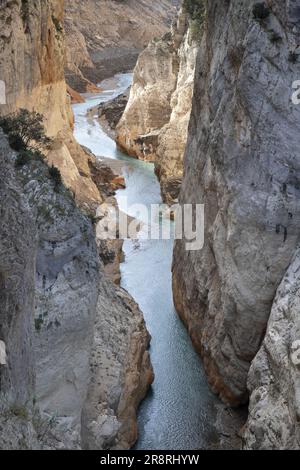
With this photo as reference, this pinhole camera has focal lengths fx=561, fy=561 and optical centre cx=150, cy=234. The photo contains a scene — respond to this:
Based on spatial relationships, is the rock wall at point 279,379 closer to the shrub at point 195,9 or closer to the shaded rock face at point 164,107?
the shaded rock face at point 164,107

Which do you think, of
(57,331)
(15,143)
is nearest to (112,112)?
(15,143)

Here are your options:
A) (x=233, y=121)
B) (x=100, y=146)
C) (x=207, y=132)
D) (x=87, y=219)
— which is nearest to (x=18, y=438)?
(x=87, y=219)

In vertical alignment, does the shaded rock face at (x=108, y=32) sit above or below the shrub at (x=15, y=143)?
above

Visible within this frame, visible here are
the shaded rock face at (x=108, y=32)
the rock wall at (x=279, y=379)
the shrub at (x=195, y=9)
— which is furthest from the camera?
the shaded rock face at (x=108, y=32)

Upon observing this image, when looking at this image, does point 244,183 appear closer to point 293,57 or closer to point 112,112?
point 293,57

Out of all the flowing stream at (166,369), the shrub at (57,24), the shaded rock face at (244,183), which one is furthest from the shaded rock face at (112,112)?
the shaded rock face at (244,183)
